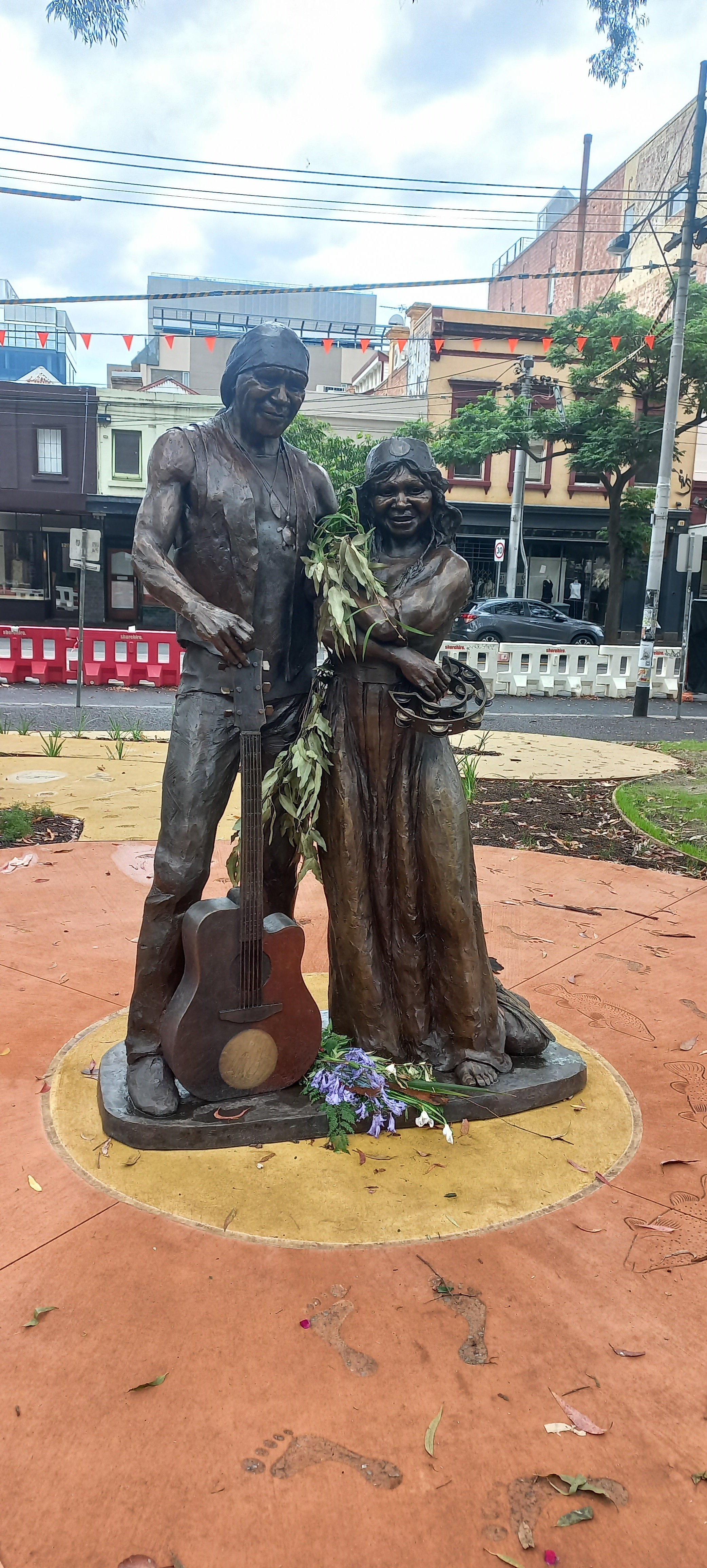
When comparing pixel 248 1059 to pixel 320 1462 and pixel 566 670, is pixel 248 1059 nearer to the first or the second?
pixel 320 1462

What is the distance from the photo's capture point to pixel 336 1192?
2.62 m

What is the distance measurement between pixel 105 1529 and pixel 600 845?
18.6 ft

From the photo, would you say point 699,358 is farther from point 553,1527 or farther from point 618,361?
point 553,1527

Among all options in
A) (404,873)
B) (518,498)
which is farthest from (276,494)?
(518,498)

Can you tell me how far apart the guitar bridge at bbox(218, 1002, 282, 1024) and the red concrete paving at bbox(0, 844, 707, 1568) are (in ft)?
1.95

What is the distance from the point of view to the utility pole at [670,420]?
1476cm

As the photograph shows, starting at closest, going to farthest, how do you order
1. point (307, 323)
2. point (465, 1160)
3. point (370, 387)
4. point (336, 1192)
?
point (336, 1192), point (465, 1160), point (370, 387), point (307, 323)

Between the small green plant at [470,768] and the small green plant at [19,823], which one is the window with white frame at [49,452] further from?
the small green plant at [19,823]

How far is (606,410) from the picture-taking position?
23.3 meters

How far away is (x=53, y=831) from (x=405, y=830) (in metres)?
4.20

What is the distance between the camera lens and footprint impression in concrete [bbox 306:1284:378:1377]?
78.7 inches

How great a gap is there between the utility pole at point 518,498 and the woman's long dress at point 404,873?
21385 millimetres

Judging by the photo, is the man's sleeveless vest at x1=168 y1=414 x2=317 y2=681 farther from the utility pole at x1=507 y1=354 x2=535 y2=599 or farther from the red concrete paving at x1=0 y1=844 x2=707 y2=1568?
the utility pole at x1=507 y1=354 x2=535 y2=599

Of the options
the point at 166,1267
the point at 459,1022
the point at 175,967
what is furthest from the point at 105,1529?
the point at 459,1022
